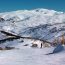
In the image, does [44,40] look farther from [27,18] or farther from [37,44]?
[27,18]

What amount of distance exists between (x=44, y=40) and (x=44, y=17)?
6.15ft

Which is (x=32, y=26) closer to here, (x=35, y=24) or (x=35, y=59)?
(x=35, y=24)

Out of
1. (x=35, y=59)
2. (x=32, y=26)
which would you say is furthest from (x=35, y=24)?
(x=35, y=59)

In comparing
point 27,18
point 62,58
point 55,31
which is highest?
point 27,18

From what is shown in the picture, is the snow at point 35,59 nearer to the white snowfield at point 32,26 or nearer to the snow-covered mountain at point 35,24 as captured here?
the white snowfield at point 32,26

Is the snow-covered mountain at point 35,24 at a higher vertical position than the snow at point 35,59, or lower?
higher

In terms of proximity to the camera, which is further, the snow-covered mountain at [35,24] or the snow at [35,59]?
the snow-covered mountain at [35,24]

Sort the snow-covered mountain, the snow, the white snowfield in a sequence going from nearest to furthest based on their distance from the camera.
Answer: the snow → the white snowfield → the snow-covered mountain

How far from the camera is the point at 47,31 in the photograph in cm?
901

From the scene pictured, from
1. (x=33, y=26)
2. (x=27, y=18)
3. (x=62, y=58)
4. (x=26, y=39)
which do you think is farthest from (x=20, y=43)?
(x=62, y=58)

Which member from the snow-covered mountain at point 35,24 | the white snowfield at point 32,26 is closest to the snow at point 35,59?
the white snowfield at point 32,26

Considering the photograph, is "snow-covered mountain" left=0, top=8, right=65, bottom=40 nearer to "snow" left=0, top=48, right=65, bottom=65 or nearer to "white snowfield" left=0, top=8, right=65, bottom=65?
"white snowfield" left=0, top=8, right=65, bottom=65

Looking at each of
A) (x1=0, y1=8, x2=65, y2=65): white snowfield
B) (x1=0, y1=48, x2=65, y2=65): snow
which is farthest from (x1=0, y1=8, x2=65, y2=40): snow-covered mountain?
(x1=0, y1=48, x2=65, y2=65): snow

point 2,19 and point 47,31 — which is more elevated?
point 2,19
